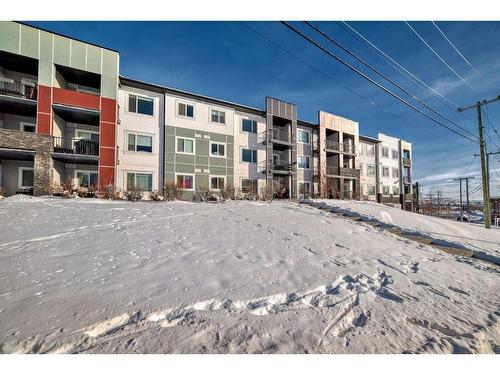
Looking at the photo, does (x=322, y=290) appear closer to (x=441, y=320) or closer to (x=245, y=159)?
(x=441, y=320)

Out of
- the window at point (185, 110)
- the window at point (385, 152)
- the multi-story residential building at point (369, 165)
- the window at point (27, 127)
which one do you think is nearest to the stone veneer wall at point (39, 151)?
the window at point (27, 127)

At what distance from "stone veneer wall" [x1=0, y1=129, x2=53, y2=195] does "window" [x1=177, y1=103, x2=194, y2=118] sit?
9750 mm

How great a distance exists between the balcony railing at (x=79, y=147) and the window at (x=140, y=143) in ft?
7.87

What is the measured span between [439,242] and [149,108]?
2139 centimetres

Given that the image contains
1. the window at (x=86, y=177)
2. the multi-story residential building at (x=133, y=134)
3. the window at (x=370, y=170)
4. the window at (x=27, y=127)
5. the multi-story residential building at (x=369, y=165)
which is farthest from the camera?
the window at (x=370, y=170)

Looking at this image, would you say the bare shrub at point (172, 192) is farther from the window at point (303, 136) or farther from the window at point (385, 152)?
the window at point (385, 152)

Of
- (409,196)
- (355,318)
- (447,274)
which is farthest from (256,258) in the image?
(409,196)

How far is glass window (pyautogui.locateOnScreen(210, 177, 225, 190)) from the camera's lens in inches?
814

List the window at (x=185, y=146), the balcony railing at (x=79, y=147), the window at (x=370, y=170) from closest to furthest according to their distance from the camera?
the balcony railing at (x=79, y=147) < the window at (x=185, y=146) < the window at (x=370, y=170)

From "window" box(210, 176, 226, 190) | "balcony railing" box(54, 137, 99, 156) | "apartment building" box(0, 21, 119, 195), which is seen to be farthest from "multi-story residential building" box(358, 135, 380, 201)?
"balcony railing" box(54, 137, 99, 156)

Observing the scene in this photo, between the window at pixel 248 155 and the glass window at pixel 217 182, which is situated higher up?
the window at pixel 248 155

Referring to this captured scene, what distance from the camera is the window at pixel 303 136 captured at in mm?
26219

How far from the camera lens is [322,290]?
3523mm

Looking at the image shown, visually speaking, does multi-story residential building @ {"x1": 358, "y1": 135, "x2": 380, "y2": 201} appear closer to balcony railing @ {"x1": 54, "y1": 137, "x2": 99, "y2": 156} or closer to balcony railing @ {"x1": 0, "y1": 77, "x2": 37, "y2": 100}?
balcony railing @ {"x1": 54, "y1": 137, "x2": 99, "y2": 156}
